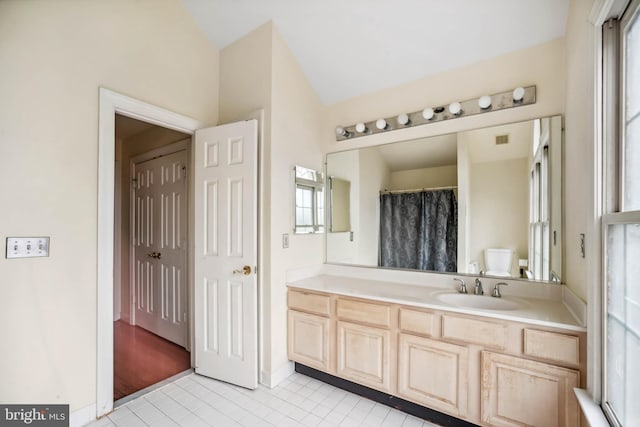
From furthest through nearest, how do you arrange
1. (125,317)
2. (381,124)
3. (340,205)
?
(125,317) < (340,205) < (381,124)

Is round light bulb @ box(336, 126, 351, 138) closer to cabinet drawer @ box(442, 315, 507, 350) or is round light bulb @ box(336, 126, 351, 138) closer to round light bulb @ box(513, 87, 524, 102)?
round light bulb @ box(513, 87, 524, 102)

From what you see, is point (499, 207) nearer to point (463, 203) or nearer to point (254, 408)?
point (463, 203)

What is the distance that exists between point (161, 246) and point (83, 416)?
170cm

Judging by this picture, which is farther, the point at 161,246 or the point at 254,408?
the point at 161,246

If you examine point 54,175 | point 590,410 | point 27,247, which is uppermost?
point 54,175

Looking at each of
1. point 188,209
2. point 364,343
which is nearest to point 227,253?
point 188,209

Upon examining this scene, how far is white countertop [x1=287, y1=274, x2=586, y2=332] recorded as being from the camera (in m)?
1.47

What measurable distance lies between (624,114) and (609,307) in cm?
76

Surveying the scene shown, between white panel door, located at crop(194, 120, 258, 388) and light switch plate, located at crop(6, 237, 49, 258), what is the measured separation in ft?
3.15

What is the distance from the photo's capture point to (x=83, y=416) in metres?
1.74

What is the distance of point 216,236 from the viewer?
92.2 inches

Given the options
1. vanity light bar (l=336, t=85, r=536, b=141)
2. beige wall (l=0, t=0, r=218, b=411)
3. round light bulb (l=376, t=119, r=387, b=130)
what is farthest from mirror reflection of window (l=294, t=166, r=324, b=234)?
beige wall (l=0, t=0, r=218, b=411)

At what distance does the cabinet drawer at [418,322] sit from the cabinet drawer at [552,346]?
460 millimetres

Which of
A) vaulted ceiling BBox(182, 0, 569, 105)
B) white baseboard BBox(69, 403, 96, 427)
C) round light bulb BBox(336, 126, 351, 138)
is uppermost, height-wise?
vaulted ceiling BBox(182, 0, 569, 105)
